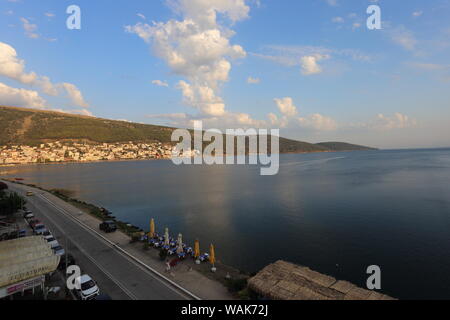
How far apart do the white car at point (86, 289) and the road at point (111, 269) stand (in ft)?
2.81

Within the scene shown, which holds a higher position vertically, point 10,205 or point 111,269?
point 10,205

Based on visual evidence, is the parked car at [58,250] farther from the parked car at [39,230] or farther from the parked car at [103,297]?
the parked car at [103,297]

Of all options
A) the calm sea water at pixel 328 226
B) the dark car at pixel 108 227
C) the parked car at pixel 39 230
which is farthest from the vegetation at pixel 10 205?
the dark car at pixel 108 227

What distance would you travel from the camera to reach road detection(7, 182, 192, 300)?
16352mm

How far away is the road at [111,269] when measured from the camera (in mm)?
16352

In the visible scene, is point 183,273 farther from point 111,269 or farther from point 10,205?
point 10,205

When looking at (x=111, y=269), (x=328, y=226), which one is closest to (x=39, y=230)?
(x=111, y=269)

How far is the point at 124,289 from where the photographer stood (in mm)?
16812

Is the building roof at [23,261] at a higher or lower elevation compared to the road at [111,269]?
higher

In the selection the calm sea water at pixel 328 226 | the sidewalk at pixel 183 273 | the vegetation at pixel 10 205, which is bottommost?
the calm sea water at pixel 328 226

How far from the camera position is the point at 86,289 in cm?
1587

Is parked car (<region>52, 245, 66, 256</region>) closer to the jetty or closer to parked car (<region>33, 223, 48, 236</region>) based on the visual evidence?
parked car (<region>33, 223, 48, 236</region>)

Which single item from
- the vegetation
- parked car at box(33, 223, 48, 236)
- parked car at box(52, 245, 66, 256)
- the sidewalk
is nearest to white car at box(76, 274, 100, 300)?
the sidewalk

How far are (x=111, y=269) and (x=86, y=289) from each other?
4.07m
